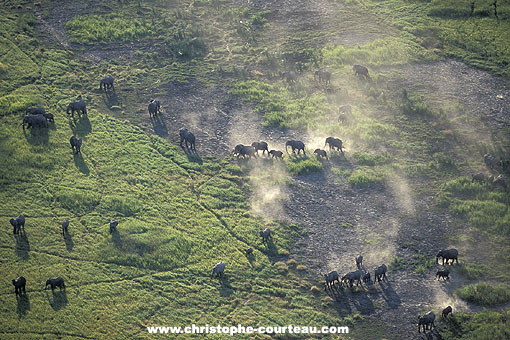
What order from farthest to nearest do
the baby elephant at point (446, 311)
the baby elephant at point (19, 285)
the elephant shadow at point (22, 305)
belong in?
the baby elephant at point (446, 311)
the baby elephant at point (19, 285)
the elephant shadow at point (22, 305)

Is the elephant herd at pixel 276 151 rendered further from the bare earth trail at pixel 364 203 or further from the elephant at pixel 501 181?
the elephant at pixel 501 181

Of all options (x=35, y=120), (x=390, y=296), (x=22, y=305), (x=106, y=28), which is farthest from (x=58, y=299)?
(x=106, y=28)

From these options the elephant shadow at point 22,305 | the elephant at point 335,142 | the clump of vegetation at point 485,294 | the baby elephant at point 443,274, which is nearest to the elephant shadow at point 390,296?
the baby elephant at point 443,274

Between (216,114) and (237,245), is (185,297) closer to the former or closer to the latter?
(237,245)

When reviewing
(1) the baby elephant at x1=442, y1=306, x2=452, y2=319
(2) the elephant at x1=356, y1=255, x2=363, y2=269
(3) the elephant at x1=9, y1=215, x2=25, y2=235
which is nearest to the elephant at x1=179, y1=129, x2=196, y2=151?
(3) the elephant at x1=9, y1=215, x2=25, y2=235

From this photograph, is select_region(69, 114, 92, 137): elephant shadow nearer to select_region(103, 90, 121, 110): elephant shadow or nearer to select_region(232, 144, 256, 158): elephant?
select_region(103, 90, 121, 110): elephant shadow

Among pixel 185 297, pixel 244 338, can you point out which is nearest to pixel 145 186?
pixel 185 297
